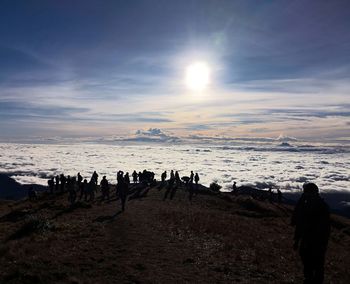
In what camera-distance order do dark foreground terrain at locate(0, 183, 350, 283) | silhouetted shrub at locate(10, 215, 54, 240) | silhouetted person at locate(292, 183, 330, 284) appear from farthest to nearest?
1. silhouetted shrub at locate(10, 215, 54, 240)
2. dark foreground terrain at locate(0, 183, 350, 283)
3. silhouetted person at locate(292, 183, 330, 284)

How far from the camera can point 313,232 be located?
399 inches

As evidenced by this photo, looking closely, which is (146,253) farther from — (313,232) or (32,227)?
(32,227)

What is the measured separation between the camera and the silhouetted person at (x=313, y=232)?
10039 millimetres

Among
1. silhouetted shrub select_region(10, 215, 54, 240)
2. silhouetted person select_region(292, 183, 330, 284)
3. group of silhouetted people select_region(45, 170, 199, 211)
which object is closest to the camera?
silhouetted person select_region(292, 183, 330, 284)

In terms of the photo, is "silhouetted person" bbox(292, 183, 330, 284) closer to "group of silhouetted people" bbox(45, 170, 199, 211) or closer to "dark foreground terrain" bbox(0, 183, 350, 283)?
"dark foreground terrain" bbox(0, 183, 350, 283)

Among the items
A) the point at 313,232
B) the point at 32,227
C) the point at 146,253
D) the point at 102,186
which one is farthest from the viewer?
the point at 102,186

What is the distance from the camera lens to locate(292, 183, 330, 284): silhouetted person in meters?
10.0

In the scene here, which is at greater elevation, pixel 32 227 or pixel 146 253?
pixel 146 253

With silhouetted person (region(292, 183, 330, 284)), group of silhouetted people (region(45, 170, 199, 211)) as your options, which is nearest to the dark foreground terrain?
silhouetted person (region(292, 183, 330, 284))

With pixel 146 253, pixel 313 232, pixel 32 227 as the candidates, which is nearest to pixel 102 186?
pixel 32 227

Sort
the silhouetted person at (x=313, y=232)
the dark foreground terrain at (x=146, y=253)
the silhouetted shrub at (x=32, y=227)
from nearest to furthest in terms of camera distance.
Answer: the silhouetted person at (x=313, y=232) < the dark foreground terrain at (x=146, y=253) < the silhouetted shrub at (x=32, y=227)

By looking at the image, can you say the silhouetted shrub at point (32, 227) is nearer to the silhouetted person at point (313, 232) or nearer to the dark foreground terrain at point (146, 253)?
the dark foreground terrain at point (146, 253)

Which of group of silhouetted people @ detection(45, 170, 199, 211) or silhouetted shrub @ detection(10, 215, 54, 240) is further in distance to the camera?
group of silhouetted people @ detection(45, 170, 199, 211)

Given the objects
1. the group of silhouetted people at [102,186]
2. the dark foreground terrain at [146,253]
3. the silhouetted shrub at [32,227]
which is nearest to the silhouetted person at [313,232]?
the dark foreground terrain at [146,253]
